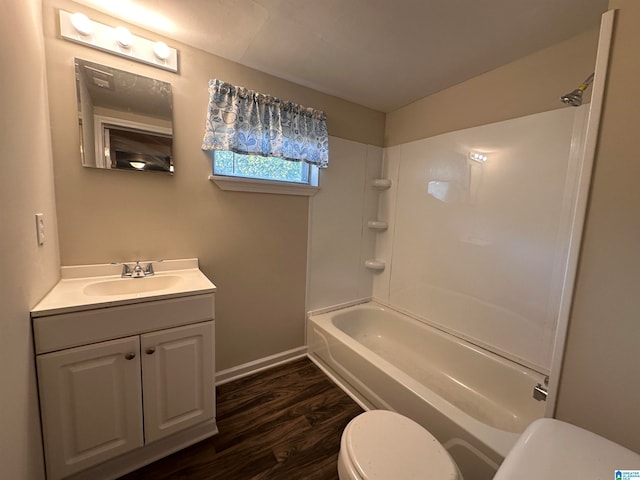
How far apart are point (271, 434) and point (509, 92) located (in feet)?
8.61

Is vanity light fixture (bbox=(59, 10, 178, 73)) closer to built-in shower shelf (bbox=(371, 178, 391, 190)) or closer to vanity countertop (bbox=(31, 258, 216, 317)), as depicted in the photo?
vanity countertop (bbox=(31, 258, 216, 317))

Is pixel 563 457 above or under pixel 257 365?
above

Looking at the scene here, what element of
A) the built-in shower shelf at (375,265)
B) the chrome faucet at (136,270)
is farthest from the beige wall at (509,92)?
the chrome faucet at (136,270)

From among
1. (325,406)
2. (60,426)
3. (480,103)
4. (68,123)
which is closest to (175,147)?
(68,123)

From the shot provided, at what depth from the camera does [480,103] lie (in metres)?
1.85

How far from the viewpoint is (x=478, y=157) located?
6.06 ft

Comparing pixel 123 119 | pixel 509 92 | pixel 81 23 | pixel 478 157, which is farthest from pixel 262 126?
pixel 509 92

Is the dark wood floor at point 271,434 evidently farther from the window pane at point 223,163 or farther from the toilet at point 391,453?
the window pane at point 223,163

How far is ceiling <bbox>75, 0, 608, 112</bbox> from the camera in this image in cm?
125

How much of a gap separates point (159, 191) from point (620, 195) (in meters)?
2.04

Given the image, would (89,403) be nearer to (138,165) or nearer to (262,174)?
(138,165)

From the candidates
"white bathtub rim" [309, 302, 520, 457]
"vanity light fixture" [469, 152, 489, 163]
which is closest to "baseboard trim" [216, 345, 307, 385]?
"white bathtub rim" [309, 302, 520, 457]

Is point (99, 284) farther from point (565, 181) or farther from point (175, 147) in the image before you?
point (565, 181)

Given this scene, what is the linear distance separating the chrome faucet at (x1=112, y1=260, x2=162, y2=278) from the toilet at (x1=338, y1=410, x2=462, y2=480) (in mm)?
1359
